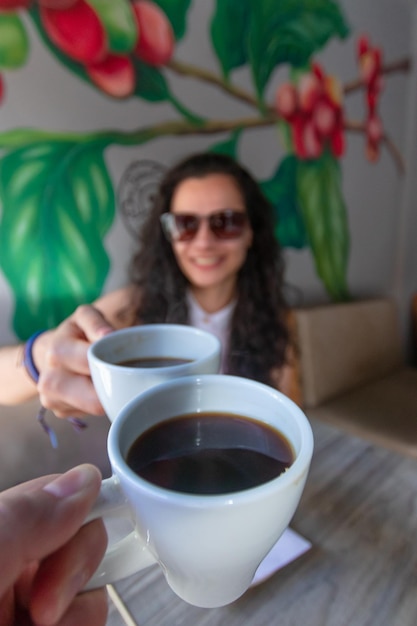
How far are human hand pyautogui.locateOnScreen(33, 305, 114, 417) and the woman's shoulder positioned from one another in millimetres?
293

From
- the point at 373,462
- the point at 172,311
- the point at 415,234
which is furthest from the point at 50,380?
the point at 415,234

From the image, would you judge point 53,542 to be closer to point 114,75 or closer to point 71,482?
point 71,482

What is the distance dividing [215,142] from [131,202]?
35 centimetres

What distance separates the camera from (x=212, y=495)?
0.24 metres

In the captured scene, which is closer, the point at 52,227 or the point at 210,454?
the point at 210,454

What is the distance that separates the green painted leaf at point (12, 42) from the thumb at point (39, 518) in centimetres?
90

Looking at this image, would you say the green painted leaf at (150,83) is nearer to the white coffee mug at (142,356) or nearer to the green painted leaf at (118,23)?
the green painted leaf at (118,23)

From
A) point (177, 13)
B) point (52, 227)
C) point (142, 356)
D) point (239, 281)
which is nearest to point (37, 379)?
point (142, 356)

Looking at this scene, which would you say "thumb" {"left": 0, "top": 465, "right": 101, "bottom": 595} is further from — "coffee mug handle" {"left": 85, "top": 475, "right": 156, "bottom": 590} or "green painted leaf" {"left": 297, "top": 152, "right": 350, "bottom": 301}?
"green painted leaf" {"left": 297, "top": 152, "right": 350, "bottom": 301}

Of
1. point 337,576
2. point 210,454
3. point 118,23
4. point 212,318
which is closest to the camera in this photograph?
point 210,454

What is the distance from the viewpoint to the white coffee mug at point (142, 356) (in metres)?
0.35

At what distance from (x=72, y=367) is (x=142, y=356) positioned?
0.41 ft

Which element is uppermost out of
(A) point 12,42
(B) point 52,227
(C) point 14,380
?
(A) point 12,42

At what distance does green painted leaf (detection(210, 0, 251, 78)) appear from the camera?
3.67 ft
